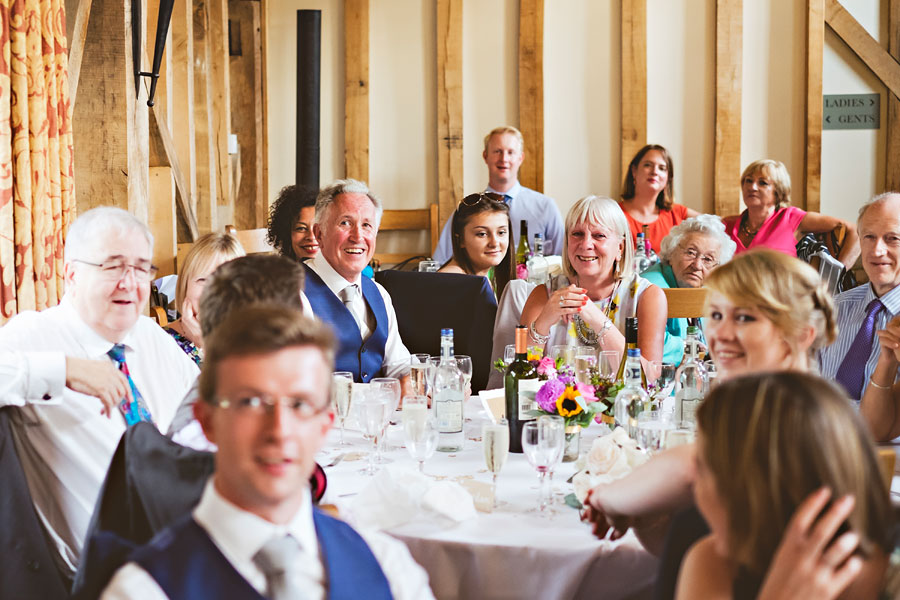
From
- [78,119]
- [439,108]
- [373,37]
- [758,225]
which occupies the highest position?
[373,37]

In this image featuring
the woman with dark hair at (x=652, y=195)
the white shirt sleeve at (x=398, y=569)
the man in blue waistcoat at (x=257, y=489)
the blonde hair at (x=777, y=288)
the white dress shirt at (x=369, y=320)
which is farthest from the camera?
the woman with dark hair at (x=652, y=195)

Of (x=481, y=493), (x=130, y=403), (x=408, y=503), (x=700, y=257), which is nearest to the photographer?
(x=408, y=503)

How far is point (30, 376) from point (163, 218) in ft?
9.19

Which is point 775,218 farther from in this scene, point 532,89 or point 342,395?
point 342,395

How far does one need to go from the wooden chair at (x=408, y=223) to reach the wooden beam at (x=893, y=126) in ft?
9.60

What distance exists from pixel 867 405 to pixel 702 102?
13.6 ft

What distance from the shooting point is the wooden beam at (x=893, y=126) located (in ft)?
18.8

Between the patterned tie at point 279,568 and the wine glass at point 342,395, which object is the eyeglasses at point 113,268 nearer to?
the wine glass at point 342,395

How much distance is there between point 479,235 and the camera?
3826 millimetres

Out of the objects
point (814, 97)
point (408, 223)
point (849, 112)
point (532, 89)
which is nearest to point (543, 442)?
point (408, 223)

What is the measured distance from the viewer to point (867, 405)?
2.20 metres

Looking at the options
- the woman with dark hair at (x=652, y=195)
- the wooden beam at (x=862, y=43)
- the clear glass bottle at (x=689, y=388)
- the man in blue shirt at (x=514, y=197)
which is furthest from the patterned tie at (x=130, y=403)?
the wooden beam at (x=862, y=43)

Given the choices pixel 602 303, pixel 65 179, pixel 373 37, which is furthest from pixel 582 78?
pixel 65 179

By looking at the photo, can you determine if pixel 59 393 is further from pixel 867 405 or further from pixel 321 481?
pixel 867 405
